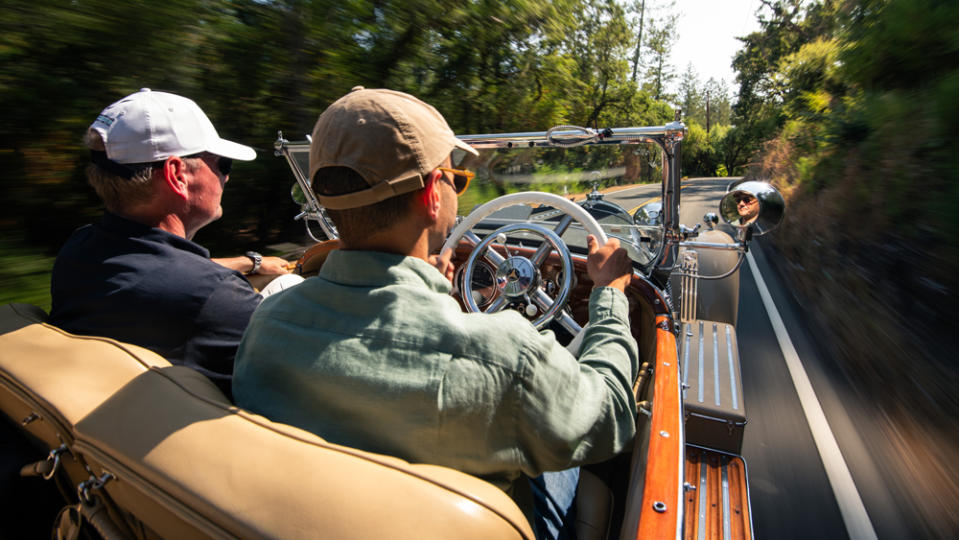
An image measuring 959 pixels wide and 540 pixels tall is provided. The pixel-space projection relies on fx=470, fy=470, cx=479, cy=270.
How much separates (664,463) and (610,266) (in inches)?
28.5

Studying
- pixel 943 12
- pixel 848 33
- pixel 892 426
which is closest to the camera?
pixel 892 426

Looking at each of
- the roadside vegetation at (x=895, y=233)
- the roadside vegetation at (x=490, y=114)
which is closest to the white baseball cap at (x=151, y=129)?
the roadside vegetation at (x=490, y=114)

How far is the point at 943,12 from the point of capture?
16.9 feet

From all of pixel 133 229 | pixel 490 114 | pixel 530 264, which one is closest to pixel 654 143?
pixel 530 264

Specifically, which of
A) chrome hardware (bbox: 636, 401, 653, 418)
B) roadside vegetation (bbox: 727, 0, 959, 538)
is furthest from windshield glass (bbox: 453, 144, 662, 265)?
roadside vegetation (bbox: 727, 0, 959, 538)

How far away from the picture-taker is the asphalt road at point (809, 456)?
216cm

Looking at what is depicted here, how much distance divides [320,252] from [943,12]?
7.03 meters

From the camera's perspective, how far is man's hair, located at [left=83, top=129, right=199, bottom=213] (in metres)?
1.55

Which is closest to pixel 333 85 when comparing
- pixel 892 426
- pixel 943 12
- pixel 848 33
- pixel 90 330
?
pixel 90 330

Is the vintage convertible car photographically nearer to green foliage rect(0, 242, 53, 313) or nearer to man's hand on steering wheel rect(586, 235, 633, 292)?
man's hand on steering wheel rect(586, 235, 633, 292)

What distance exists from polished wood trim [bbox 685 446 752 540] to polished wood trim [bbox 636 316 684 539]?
48 centimetres

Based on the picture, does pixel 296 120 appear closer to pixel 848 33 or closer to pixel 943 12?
pixel 943 12

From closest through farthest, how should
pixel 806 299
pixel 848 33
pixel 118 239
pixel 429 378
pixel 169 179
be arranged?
pixel 429 378 < pixel 118 239 < pixel 169 179 < pixel 806 299 < pixel 848 33

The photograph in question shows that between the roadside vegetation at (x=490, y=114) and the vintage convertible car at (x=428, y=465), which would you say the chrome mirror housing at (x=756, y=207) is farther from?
the roadside vegetation at (x=490, y=114)
